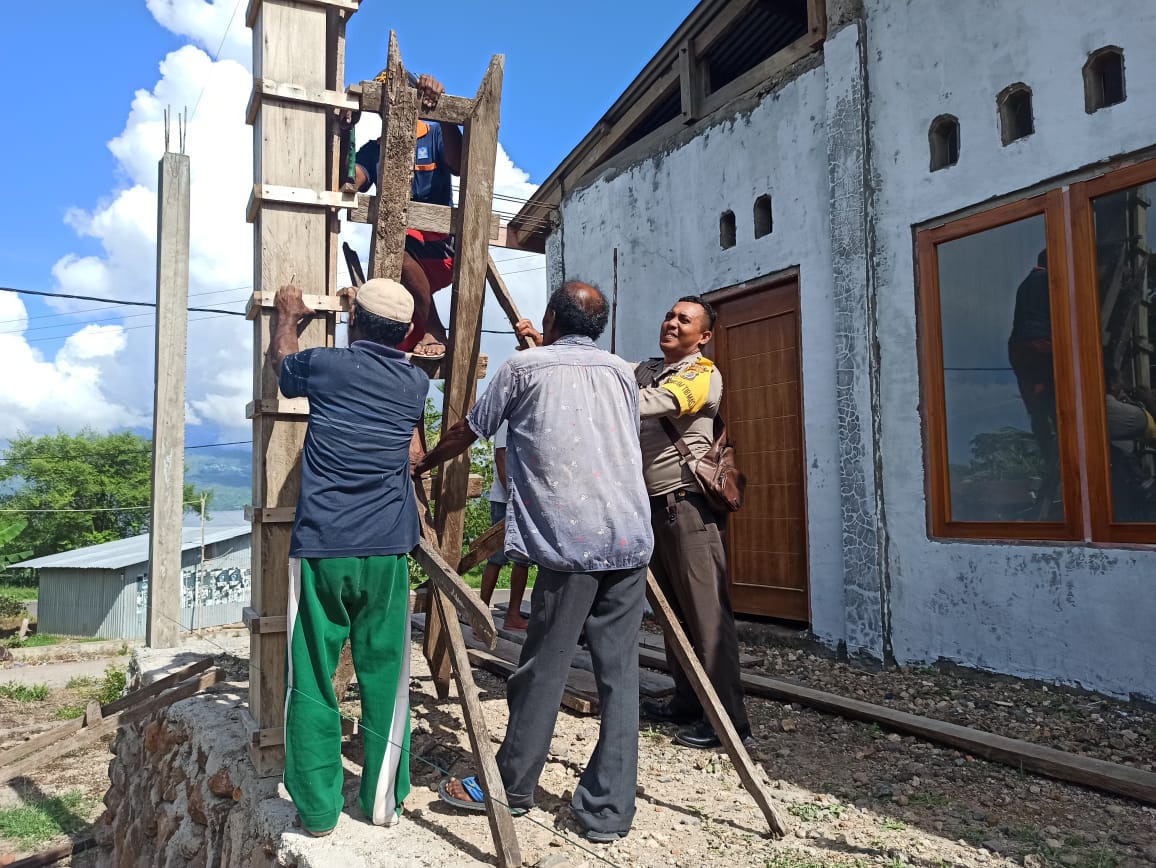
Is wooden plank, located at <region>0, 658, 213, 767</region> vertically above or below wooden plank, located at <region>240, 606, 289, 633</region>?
below

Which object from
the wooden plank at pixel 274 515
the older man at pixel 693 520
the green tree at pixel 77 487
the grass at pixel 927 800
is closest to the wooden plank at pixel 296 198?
the wooden plank at pixel 274 515

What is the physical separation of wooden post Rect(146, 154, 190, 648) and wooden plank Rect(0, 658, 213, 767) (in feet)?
5.42

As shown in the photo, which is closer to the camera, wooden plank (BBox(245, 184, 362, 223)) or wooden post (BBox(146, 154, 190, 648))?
wooden plank (BBox(245, 184, 362, 223))

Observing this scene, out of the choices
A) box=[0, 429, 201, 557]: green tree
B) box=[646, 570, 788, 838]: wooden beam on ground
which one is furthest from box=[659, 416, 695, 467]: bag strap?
box=[0, 429, 201, 557]: green tree

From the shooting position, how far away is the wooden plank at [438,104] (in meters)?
3.75

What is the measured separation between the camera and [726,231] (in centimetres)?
744

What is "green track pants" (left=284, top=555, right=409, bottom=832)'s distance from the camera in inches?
110

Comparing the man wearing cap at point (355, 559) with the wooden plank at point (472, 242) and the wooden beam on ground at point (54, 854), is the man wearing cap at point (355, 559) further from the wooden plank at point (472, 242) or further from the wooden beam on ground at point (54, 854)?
the wooden beam on ground at point (54, 854)

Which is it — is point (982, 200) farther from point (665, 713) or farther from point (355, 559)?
point (355, 559)

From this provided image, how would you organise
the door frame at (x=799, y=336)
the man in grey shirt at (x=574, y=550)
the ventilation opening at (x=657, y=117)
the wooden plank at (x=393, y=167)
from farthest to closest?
the ventilation opening at (x=657, y=117)
the door frame at (x=799, y=336)
the wooden plank at (x=393, y=167)
the man in grey shirt at (x=574, y=550)

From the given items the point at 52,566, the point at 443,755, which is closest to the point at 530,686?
the point at 443,755

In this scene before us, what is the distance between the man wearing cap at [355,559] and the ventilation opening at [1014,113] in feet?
13.2

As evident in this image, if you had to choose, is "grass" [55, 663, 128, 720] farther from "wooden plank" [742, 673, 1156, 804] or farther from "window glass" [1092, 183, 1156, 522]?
"window glass" [1092, 183, 1156, 522]

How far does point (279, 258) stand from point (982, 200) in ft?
13.5
